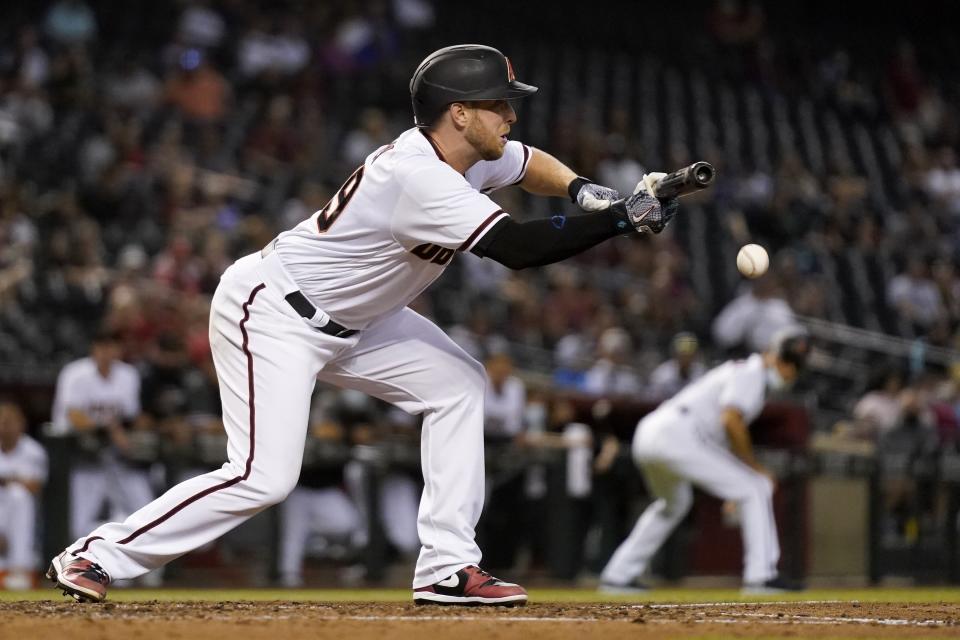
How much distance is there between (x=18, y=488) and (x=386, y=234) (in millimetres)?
5067

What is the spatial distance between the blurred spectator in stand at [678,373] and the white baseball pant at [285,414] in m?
6.10

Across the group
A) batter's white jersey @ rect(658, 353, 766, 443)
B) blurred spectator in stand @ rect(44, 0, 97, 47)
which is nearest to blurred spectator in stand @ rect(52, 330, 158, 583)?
batter's white jersey @ rect(658, 353, 766, 443)

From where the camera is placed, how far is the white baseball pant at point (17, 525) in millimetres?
9031

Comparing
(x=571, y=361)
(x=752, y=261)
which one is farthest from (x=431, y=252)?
(x=571, y=361)

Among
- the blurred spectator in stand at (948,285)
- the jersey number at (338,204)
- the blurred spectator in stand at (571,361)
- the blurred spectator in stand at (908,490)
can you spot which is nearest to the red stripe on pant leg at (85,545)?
the jersey number at (338,204)

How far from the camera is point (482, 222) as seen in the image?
4586 millimetres

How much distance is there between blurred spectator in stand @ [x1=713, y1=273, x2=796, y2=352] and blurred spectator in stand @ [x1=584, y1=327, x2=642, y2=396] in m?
1.54

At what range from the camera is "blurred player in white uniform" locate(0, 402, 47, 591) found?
9062 mm

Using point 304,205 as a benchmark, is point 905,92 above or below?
above

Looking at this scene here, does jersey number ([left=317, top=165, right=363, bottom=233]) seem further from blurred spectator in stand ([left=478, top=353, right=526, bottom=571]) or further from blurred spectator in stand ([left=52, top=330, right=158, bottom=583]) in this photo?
blurred spectator in stand ([left=478, top=353, right=526, bottom=571])

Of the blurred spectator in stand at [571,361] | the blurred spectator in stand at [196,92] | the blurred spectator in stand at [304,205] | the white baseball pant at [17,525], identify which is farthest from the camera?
the blurred spectator in stand at [196,92]

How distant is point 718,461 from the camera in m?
8.80

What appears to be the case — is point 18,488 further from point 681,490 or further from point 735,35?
point 735,35

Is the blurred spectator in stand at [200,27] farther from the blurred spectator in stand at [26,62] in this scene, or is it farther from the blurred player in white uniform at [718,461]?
the blurred player in white uniform at [718,461]
